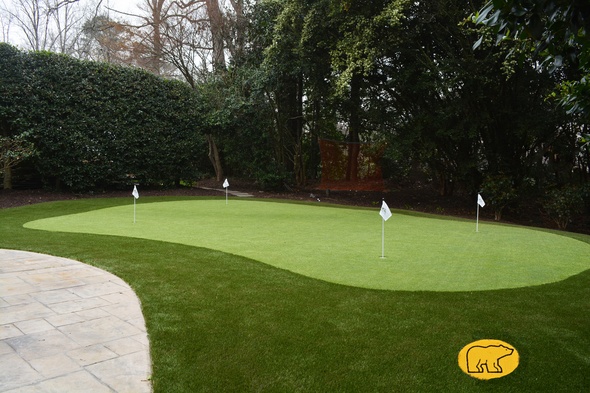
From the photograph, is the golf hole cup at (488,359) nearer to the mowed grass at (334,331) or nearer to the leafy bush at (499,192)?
the mowed grass at (334,331)

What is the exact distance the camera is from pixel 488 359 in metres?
2.50

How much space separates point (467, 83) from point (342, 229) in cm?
547

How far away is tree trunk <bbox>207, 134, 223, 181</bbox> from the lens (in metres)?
17.0

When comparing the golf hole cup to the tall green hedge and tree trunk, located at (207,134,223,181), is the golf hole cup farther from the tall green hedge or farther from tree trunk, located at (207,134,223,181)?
tree trunk, located at (207,134,223,181)

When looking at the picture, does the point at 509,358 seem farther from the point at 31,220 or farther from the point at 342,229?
the point at 31,220

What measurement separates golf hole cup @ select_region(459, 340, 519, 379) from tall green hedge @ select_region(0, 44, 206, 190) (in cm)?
1083

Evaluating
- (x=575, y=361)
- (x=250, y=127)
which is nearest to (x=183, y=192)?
(x=250, y=127)

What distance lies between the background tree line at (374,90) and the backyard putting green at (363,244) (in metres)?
3.58

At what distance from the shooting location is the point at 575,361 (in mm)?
2514

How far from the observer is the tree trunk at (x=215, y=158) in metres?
17.0

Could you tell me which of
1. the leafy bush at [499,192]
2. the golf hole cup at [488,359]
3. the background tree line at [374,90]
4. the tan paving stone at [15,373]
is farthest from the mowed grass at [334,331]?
the leafy bush at [499,192]

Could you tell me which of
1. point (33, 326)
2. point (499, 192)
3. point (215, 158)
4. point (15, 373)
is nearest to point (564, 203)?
point (499, 192)

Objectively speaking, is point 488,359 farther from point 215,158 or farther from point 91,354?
point 215,158

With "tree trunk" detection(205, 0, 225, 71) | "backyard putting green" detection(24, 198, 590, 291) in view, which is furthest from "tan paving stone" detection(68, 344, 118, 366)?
"tree trunk" detection(205, 0, 225, 71)
